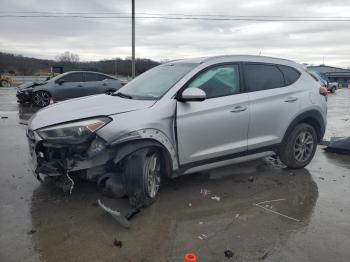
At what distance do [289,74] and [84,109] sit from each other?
333 centimetres

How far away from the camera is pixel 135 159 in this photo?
14.6ft

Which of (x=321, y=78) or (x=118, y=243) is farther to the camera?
(x=321, y=78)

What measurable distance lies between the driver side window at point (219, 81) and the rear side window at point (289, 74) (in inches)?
39.6

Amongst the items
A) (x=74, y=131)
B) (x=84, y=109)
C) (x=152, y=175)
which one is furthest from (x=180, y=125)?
(x=74, y=131)

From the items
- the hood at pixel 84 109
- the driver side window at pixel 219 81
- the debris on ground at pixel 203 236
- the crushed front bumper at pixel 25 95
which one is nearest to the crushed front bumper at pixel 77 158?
the hood at pixel 84 109

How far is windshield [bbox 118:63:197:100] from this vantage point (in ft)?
16.9

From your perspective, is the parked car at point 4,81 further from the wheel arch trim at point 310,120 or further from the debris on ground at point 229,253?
the debris on ground at point 229,253

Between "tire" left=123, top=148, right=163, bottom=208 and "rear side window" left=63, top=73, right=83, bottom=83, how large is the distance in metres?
12.3

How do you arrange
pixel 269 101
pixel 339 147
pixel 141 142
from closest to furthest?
pixel 141 142
pixel 269 101
pixel 339 147

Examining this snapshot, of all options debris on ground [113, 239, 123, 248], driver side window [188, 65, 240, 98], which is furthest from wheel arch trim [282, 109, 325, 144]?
debris on ground [113, 239, 123, 248]

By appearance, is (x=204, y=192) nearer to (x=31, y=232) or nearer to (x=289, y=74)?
(x=31, y=232)

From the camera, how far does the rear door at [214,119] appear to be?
4.98m

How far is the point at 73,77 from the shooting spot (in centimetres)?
1620

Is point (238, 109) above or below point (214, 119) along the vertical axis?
above
